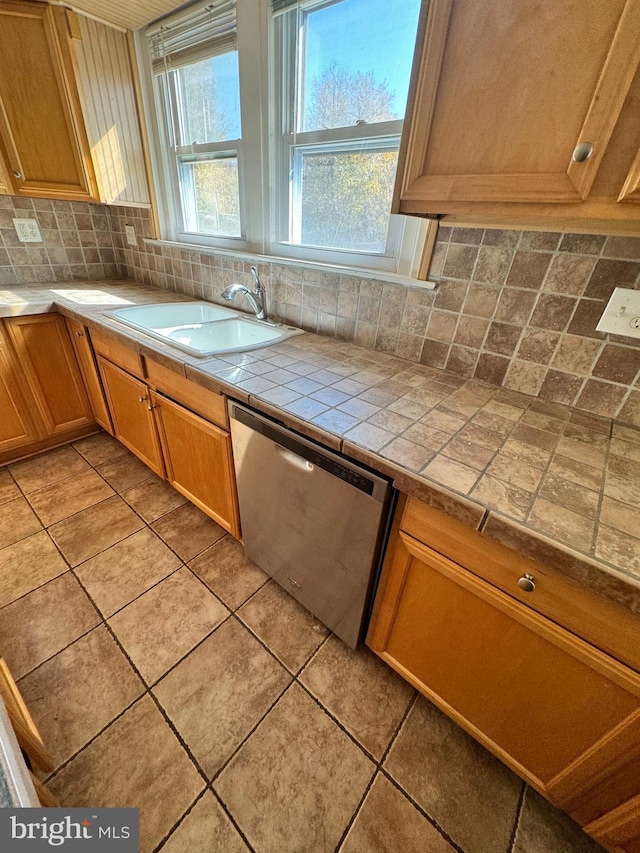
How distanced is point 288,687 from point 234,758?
0.22 m

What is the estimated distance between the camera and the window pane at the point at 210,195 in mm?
1798

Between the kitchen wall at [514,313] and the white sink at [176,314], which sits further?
the white sink at [176,314]

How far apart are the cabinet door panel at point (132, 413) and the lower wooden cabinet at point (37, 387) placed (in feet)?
0.99

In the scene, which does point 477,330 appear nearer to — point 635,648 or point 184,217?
point 635,648

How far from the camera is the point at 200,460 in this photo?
143 cm

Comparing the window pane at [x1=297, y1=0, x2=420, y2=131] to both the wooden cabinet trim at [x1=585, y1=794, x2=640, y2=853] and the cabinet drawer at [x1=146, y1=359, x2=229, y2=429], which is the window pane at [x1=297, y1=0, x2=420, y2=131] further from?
the wooden cabinet trim at [x1=585, y1=794, x2=640, y2=853]

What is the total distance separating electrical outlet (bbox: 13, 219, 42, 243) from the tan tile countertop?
53.2 inches

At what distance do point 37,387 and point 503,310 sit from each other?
89.8 inches

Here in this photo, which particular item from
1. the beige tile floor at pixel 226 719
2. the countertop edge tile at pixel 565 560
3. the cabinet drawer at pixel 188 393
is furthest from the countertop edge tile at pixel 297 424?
the beige tile floor at pixel 226 719

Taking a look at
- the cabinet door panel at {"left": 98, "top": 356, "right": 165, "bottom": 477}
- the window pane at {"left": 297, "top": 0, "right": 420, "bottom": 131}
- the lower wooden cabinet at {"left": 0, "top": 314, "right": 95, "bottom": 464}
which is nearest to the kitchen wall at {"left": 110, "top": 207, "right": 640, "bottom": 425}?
the window pane at {"left": 297, "top": 0, "right": 420, "bottom": 131}

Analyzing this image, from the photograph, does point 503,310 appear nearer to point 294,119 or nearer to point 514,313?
point 514,313

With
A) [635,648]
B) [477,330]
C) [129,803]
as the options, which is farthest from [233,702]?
[477,330]

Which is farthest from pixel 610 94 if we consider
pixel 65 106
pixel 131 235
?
pixel 131 235

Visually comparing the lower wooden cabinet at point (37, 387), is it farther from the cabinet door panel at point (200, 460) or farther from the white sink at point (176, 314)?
the cabinet door panel at point (200, 460)
